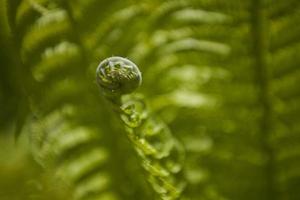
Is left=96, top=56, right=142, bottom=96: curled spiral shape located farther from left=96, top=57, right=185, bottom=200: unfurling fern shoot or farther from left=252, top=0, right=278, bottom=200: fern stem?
left=252, top=0, right=278, bottom=200: fern stem

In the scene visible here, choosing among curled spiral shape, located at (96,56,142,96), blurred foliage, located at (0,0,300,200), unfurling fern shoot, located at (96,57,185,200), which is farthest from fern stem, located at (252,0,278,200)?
curled spiral shape, located at (96,56,142,96)

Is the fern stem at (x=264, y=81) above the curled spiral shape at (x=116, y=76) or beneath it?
above

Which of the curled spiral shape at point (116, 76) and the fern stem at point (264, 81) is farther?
the fern stem at point (264, 81)

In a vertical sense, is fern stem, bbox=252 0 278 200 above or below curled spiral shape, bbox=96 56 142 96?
above

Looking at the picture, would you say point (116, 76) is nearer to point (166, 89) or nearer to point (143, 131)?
point (143, 131)

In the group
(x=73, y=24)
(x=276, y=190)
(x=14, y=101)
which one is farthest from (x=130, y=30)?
(x=276, y=190)

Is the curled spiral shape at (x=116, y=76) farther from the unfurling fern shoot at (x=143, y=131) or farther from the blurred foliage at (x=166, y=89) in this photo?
the blurred foliage at (x=166, y=89)

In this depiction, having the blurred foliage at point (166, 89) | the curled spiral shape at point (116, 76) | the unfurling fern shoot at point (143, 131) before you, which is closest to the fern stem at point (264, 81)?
the blurred foliage at point (166, 89)

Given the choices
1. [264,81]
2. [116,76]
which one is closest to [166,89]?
[264,81]
